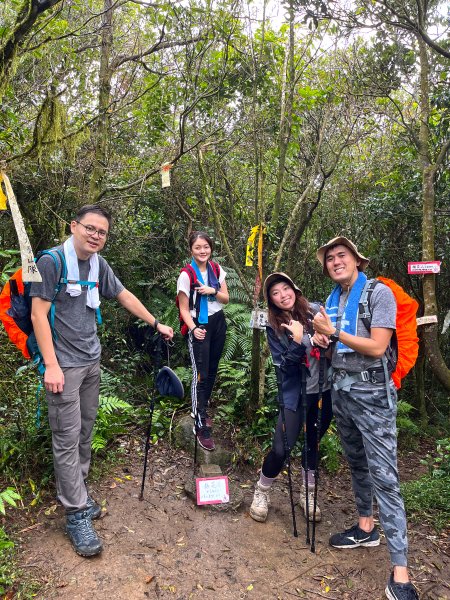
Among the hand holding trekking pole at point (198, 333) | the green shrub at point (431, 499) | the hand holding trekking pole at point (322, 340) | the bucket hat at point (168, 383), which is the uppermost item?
the hand holding trekking pole at point (322, 340)

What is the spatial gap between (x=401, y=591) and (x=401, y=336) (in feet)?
5.51

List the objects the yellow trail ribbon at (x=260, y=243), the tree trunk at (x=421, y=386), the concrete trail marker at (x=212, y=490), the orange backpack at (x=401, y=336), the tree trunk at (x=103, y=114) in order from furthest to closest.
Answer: the tree trunk at (x=421, y=386) < the tree trunk at (x=103, y=114) < the yellow trail ribbon at (x=260, y=243) < the concrete trail marker at (x=212, y=490) < the orange backpack at (x=401, y=336)

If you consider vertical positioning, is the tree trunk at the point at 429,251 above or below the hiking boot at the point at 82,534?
above

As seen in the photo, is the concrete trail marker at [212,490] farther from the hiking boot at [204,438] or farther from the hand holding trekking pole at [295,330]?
the hand holding trekking pole at [295,330]

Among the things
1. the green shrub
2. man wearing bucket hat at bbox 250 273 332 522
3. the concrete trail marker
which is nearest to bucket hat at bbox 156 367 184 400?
the concrete trail marker

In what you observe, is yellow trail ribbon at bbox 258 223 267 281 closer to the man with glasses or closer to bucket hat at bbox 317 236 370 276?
bucket hat at bbox 317 236 370 276

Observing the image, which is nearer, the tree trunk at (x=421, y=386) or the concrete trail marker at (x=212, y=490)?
the concrete trail marker at (x=212, y=490)

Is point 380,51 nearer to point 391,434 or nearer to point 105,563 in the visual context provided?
point 391,434

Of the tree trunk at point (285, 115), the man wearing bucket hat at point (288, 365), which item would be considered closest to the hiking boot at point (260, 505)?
the man wearing bucket hat at point (288, 365)

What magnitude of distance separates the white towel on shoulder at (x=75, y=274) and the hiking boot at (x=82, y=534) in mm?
1545

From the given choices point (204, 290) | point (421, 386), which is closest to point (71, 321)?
point (204, 290)

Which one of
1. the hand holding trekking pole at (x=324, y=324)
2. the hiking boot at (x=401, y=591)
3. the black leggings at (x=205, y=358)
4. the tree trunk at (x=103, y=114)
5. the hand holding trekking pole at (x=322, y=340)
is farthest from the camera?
the tree trunk at (x=103, y=114)

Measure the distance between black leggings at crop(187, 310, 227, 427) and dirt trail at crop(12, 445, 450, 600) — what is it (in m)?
0.87

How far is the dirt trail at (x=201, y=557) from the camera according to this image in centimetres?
282
